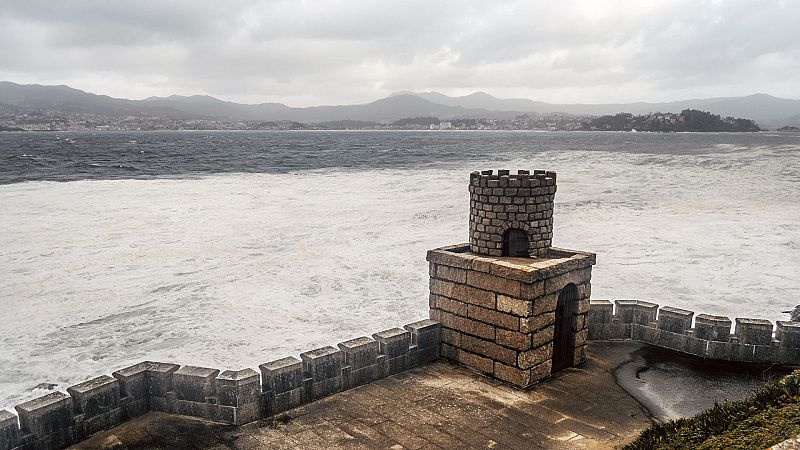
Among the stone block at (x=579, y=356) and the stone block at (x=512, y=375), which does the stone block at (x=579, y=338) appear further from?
the stone block at (x=512, y=375)

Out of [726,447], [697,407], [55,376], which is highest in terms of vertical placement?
[726,447]

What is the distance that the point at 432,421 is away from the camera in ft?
27.8

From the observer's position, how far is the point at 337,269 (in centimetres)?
2423

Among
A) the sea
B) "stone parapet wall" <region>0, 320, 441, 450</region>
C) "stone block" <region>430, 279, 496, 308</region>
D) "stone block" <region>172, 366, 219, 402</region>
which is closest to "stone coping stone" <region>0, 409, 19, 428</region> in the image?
"stone parapet wall" <region>0, 320, 441, 450</region>

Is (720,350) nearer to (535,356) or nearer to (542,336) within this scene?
(542,336)

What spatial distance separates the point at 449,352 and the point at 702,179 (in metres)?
56.9

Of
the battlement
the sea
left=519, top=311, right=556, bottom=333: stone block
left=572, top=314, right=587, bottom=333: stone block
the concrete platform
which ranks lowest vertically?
the sea

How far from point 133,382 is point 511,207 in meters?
6.35

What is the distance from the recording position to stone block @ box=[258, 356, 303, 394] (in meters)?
8.63

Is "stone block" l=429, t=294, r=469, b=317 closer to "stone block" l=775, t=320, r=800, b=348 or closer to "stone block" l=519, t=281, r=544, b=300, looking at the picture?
"stone block" l=519, t=281, r=544, b=300

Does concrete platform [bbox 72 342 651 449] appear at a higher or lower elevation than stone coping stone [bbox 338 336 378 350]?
lower

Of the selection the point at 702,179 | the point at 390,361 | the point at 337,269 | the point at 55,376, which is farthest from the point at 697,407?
the point at 702,179

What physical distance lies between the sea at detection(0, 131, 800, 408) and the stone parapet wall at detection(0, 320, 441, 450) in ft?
22.5

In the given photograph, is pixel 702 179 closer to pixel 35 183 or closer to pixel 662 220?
pixel 662 220
